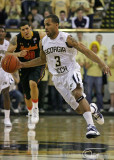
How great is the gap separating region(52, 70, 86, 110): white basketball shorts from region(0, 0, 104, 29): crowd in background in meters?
7.32

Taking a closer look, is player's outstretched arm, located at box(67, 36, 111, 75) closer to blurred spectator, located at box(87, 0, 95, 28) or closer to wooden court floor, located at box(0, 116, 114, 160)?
wooden court floor, located at box(0, 116, 114, 160)

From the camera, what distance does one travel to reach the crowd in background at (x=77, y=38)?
14039 mm

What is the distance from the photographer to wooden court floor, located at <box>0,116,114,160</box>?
20.0 ft

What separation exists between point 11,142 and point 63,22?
8199mm

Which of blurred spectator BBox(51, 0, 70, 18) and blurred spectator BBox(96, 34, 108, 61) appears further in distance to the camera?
→ blurred spectator BBox(51, 0, 70, 18)

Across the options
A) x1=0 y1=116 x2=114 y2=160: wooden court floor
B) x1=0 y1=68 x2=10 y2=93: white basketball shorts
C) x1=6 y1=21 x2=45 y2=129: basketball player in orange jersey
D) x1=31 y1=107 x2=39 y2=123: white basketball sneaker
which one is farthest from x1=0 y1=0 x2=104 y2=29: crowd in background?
x1=0 y1=116 x2=114 y2=160: wooden court floor

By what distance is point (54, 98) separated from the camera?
14.3 meters

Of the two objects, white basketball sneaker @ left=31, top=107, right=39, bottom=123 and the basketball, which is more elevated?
the basketball

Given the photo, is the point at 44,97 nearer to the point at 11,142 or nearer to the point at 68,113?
the point at 68,113

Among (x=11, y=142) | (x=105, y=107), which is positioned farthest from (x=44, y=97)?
(x=11, y=142)

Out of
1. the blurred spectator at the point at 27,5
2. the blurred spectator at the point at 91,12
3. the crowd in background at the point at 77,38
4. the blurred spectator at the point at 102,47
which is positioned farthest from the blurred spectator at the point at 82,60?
the blurred spectator at the point at 27,5

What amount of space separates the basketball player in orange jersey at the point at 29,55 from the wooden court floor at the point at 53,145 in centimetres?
64

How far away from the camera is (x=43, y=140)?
25.9 feet

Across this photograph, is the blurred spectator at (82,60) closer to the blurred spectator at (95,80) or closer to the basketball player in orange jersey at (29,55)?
the blurred spectator at (95,80)
